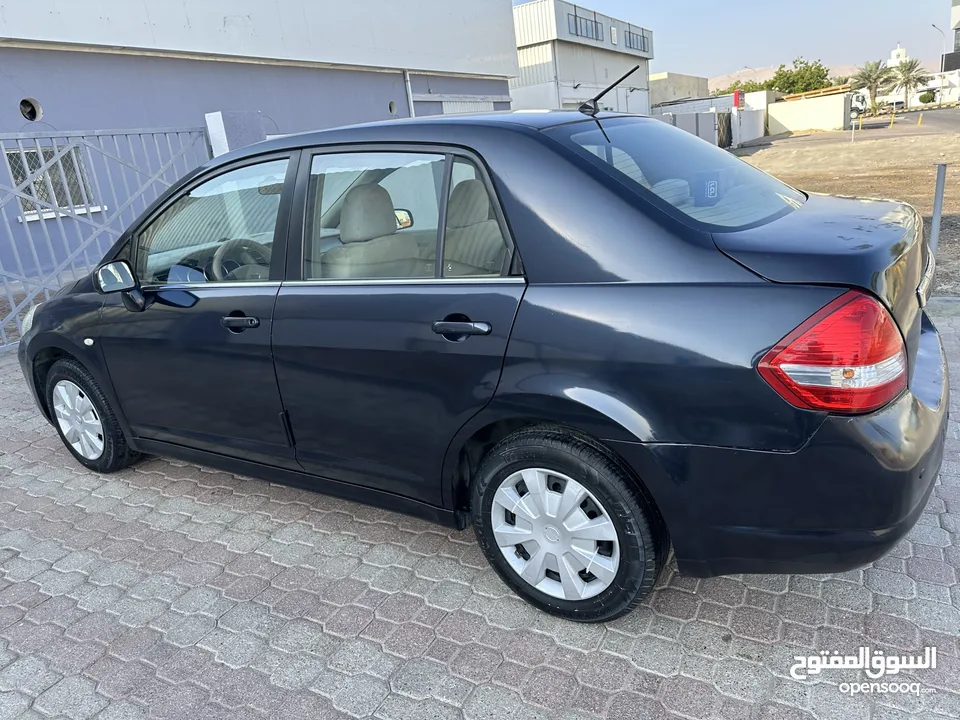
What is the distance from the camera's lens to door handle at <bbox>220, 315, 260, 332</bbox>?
9.63 feet

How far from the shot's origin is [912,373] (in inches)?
84.6

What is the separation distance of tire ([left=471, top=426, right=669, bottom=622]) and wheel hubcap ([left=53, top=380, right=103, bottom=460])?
252cm

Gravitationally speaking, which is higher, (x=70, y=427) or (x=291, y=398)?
(x=291, y=398)

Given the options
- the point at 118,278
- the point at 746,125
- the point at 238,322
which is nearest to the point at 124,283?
the point at 118,278

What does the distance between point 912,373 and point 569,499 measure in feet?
3.65

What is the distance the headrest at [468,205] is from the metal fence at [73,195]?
636 cm

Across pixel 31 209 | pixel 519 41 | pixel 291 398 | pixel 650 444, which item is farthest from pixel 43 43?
pixel 519 41

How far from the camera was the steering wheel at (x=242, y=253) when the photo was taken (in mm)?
3008

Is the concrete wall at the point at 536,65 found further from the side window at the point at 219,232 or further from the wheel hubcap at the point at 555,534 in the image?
the wheel hubcap at the point at 555,534

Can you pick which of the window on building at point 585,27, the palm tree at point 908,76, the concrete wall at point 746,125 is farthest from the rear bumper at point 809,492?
the palm tree at point 908,76

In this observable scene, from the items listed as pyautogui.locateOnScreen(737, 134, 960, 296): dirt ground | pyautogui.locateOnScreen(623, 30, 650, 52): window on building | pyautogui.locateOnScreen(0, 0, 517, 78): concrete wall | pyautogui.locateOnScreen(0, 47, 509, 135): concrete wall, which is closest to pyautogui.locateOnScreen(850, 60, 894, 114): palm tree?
pyautogui.locateOnScreen(623, 30, 650, 52): window on building

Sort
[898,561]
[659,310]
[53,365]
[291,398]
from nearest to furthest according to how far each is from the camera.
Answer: [659,310]
[898,561]
[291,398]
[53,365]

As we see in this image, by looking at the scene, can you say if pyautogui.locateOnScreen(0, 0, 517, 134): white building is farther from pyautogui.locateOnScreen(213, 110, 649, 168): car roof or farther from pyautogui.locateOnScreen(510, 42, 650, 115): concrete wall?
pyautogui.locateOnScreen(510, 42, 650, 115): concrete wall

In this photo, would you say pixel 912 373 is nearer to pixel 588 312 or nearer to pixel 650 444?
pixel 650 444
